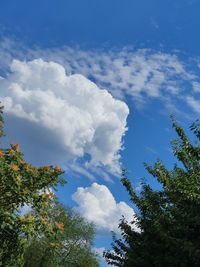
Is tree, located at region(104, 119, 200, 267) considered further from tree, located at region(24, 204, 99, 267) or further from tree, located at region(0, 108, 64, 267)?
tree, located at region(24, 204, 99, 267)

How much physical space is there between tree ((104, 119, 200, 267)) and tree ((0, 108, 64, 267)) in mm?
4100

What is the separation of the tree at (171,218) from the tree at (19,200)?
4.10 meters

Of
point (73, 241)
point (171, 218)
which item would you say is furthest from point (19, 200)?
point (73, 241)

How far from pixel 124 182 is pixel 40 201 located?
9.10m

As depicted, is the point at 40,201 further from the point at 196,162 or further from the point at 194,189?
the point at 196,162

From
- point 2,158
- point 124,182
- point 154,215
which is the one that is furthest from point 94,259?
point 2,158

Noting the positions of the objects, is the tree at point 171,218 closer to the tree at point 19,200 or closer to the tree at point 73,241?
the tree at point 19,200

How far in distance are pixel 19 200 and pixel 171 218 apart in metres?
6.17

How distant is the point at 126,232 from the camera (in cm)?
2369

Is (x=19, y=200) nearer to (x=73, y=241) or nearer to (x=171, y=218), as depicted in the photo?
(x=171, y=218)

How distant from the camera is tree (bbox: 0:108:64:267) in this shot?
15297 millimetres

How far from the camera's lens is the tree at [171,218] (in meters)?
16.8

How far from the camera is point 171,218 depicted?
754 inches

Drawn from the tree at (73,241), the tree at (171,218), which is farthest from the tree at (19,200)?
the tree at (73,241)
